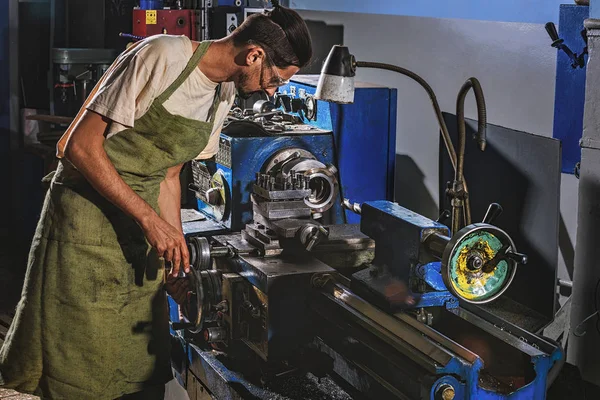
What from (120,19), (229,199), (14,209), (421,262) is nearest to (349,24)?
(120,19)

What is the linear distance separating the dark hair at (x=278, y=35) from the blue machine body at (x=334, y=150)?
0.82 meters

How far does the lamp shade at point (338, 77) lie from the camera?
7.19 ft

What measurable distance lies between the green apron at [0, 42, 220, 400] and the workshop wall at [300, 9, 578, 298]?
1602 mm

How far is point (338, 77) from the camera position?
2197 mm

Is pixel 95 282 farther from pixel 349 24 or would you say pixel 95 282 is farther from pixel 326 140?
pixel 349 24

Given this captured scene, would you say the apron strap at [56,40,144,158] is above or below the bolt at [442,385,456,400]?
above

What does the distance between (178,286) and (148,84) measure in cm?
65

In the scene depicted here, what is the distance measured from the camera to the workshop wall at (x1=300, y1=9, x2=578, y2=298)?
314cm

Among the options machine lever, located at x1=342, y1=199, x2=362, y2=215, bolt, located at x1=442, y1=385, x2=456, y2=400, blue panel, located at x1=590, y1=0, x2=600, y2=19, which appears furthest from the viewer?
machine lever, located at x1=342, y1=199, x2=362, y2=215

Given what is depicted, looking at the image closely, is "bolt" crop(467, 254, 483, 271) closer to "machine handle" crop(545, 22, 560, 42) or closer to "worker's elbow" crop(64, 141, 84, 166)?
"worker's elbow" crop(64, 141, 84, 166)

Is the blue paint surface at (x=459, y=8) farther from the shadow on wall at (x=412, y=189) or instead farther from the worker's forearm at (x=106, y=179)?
the worker's forearm at (x=106, y=179)

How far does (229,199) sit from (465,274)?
1.22 m

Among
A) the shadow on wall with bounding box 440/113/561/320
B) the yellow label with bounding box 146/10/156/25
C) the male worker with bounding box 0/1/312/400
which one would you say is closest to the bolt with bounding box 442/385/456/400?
the male worker with bounding box 0/1/312/400

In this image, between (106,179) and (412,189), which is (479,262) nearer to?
(106,179)
